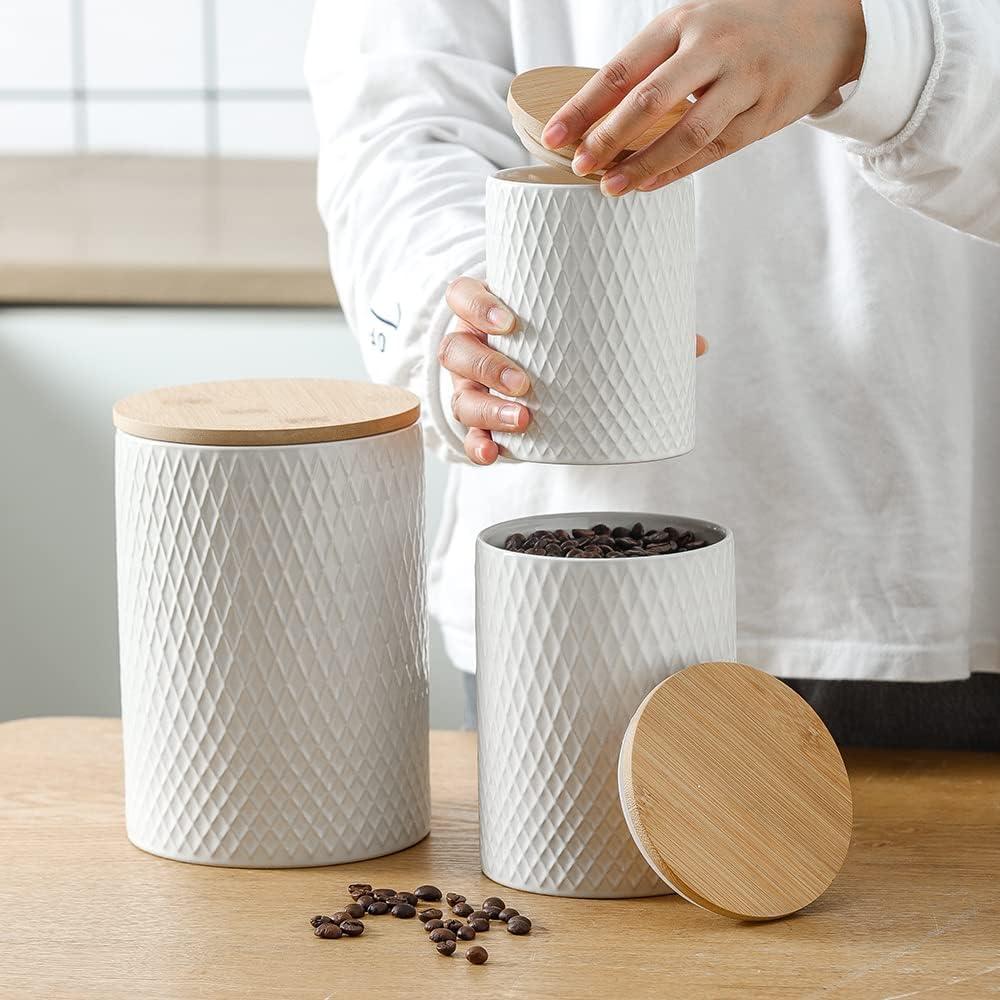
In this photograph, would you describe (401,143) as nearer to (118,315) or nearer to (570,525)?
(570,525)

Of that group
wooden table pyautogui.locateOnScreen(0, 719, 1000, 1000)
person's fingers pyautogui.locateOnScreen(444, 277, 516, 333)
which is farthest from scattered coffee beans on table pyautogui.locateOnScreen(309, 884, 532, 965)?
person's fingers pyautogui.locateOnScreen(444, 277, 516, 333)

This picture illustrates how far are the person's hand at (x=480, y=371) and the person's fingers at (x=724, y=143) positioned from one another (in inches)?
3.7

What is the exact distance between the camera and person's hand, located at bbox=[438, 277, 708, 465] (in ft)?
2.51

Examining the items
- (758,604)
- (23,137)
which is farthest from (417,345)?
(23,137)

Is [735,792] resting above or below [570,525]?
below

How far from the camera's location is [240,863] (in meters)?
0.82

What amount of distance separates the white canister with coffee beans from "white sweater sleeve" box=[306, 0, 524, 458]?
0.15m

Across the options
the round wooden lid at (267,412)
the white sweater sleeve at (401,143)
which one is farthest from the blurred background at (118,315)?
the round wooden lid at (267,412)

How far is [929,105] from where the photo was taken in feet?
2.64

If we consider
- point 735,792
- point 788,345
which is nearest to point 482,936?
point 735,792

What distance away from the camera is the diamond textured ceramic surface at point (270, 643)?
792 millimetres

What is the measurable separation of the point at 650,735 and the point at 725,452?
0.36 metres

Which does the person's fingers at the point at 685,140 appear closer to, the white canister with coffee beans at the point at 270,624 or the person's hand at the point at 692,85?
the person's hand at the point at 692,85

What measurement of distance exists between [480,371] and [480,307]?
0.10ft
